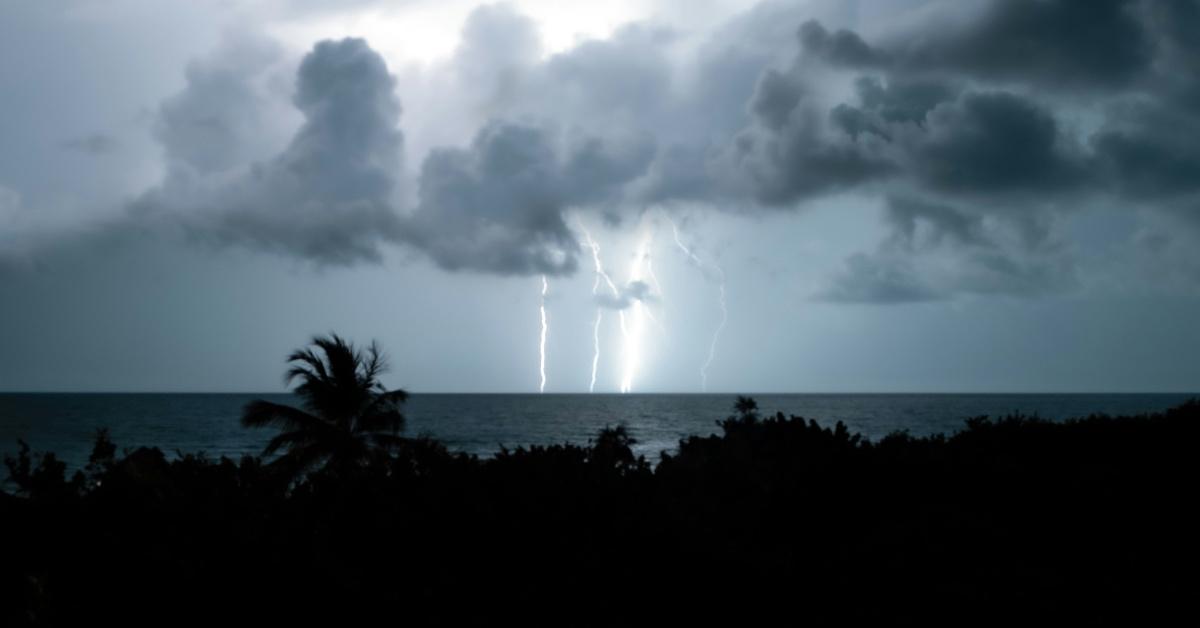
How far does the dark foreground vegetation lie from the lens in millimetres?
4469

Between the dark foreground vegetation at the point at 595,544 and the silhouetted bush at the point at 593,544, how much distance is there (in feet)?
0.06

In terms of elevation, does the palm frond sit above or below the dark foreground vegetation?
below

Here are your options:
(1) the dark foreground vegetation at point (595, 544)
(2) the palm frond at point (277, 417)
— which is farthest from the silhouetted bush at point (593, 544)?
(2) the palm frond at point (277, 417)

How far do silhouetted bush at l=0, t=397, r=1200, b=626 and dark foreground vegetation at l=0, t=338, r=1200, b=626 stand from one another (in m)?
0.02

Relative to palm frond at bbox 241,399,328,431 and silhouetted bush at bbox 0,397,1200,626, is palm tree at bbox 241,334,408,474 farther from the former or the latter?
silhouetted bush at bbox 0,397,1200,626

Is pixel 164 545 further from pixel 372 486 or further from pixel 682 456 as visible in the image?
pixel 682 456

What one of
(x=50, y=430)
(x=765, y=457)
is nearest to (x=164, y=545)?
(x=765, y=457)

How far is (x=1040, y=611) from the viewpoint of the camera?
4.66 meters

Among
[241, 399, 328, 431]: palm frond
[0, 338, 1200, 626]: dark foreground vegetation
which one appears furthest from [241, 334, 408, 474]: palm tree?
[0, 338, 1200, 626]: dark foreground vegetation

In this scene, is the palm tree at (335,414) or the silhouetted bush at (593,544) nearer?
the silhouetted bush at (593,544)

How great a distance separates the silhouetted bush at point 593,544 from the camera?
14.7 ft

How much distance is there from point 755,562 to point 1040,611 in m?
1.72

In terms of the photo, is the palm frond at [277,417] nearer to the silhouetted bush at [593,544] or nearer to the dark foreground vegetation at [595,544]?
the dark foreground vegetation at [595,544]

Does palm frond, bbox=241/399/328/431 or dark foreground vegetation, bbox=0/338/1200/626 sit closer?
dark foreground vegetation, bbox=0/338/1200/626
